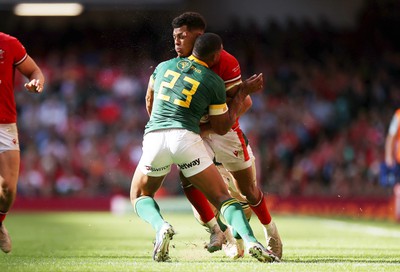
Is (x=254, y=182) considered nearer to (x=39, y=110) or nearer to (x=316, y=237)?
(x=316, y=237)

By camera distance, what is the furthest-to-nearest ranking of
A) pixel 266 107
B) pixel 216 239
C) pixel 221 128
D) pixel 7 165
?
pixel 266 107 < pixel 7 165 < pixel 216 239 < pixel 221 128

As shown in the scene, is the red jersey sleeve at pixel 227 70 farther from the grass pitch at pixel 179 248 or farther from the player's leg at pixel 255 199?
the grass pitch at pixel 179 248

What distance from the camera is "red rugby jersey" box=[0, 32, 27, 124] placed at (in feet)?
30.9

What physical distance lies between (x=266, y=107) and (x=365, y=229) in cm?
886

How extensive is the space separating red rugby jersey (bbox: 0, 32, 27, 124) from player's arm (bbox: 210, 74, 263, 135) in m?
2.24

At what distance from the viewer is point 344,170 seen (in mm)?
22875

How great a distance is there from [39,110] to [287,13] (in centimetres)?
742

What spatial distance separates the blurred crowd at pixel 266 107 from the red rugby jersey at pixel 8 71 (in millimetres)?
12534

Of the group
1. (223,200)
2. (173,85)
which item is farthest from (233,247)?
(173,85)

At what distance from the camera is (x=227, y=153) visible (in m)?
9.02

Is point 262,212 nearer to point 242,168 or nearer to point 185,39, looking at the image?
point 242,168

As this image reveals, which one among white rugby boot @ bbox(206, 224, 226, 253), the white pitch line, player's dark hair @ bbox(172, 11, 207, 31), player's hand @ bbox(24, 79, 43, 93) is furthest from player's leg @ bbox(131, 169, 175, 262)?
the white pitch line

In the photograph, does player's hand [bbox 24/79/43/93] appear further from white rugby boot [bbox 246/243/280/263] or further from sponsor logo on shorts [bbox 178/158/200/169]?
white rugby boot [bbox 246/243/280/263]

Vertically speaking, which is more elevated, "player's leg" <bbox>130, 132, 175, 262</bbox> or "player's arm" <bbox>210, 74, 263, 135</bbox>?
"player's arm" <bbox>210, 74, 263, 135</bbox>
